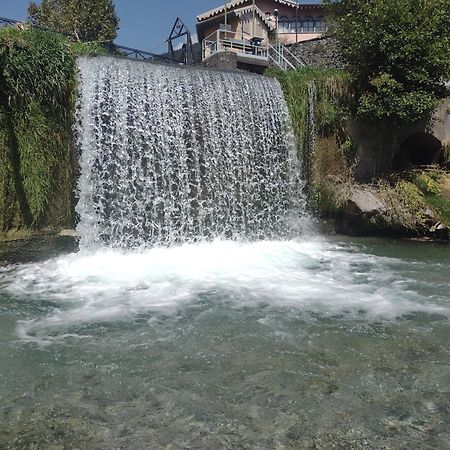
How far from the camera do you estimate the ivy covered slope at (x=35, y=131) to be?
745 centimetres

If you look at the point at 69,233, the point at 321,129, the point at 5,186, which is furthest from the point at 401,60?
the point at 5,186

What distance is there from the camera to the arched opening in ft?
38.7

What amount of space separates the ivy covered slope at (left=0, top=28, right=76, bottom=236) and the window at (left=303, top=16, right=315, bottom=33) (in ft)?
87.4

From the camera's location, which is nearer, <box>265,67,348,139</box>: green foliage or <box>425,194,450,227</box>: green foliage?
<box>425,194,450,227</box>: green foliage

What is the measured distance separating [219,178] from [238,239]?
1.33 meters

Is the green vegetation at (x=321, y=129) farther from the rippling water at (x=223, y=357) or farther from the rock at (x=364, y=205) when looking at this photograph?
the rippling water at (x=223, y=357)

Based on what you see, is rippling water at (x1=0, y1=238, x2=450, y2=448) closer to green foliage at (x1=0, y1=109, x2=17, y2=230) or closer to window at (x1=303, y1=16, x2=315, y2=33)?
green foliage at (x1=0, y1=109, x2=17, y2=230)

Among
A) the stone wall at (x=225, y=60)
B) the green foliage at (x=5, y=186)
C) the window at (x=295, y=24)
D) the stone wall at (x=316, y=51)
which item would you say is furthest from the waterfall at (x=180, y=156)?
the window at (x=295, y=24)

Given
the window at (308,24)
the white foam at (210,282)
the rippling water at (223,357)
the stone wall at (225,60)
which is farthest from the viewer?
the window at (308,24)

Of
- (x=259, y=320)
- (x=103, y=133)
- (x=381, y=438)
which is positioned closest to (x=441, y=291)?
(x=259, y=320)

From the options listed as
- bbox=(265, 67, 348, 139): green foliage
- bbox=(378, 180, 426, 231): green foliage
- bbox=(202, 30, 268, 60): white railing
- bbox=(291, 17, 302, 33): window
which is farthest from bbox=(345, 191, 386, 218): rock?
bbox=(291, 17, 302, 33): window

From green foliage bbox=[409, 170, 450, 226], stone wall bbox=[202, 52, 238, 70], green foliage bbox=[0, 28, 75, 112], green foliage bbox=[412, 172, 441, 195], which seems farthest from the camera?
stone wall bbox=[202, 52, 238, 70]

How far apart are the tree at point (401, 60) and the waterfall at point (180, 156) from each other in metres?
2.16

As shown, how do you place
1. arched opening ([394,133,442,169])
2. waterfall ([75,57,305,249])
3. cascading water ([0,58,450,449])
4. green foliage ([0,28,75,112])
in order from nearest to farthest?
cascading water ([0,58,450,449]) → green foliage ([0,28,75,112]) → waterfall ([75,57,305,249]) → arched opening ([394,133,442,169])
